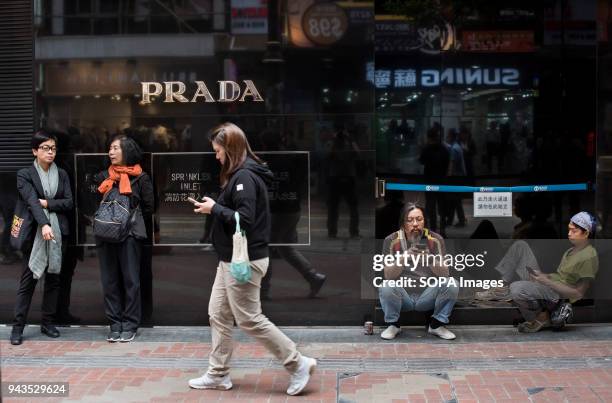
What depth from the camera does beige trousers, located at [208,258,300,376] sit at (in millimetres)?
5773

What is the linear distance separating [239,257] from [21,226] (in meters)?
2.69

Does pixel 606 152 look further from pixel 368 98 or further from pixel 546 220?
pixel 368 98

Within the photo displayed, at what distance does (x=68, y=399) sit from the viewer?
19.2 feet

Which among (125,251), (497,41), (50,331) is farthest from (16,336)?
(497,41)

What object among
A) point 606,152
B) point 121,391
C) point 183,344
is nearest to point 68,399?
point 121,391

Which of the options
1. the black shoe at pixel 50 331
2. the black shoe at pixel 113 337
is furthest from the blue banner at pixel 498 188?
the black shoe at pixel 50 331

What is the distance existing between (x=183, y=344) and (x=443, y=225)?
2.68 m

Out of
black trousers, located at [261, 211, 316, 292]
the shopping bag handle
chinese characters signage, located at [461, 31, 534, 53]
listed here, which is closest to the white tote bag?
the shopping bag handle

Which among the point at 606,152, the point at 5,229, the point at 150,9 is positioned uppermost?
the point at 150,9

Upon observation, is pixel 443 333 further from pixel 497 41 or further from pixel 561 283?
pixel 497 41

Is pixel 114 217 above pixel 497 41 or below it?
below

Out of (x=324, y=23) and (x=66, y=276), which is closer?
(x=324, y=23)

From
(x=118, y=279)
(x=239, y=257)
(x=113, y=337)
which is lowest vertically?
(x=113, y=337)

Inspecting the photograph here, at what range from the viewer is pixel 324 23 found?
25.2 feet
